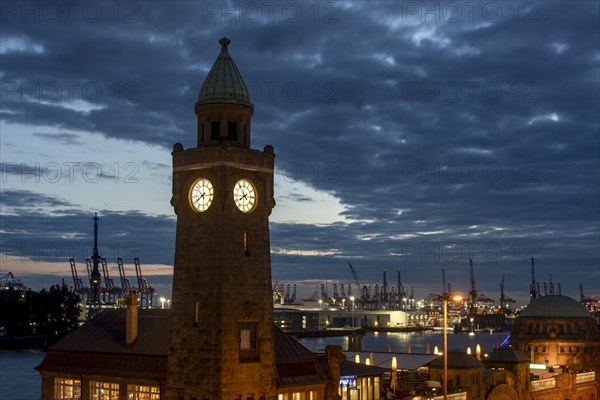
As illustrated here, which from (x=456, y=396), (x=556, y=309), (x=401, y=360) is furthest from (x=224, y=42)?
(x=556, y=309)

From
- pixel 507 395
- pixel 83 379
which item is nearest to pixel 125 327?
pixel 83 379

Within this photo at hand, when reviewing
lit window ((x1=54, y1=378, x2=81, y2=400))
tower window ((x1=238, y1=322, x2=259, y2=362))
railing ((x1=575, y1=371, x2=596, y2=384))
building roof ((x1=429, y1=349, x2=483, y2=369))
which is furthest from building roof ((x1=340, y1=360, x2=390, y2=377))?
railing ((x1=575, y1=371, x2=596, y2=384))

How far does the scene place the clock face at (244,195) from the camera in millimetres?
51781

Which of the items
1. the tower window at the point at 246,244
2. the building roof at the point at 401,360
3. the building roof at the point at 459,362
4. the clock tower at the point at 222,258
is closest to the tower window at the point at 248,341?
the clock tower at the point at 222,258

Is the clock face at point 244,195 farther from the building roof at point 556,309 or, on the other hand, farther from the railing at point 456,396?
the building roof at point 556,309

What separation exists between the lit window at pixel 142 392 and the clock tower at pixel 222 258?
3.19 m

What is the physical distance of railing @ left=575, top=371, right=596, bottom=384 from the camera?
10498 cm

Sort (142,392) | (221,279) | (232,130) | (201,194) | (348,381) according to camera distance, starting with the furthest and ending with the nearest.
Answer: (348,381) → (142,392) → (232,130) → (201,194) → (221,279)

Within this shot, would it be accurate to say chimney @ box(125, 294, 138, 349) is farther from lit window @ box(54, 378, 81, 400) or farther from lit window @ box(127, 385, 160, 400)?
lit window @ box(54, 378, 81, 400)

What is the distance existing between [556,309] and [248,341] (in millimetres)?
82395

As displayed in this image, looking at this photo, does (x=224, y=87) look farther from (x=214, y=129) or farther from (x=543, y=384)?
(x=543, y=384)

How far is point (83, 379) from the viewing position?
59156mm

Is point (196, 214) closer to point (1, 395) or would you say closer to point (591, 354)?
point (591, 354)

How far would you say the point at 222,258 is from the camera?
50.4 meters
